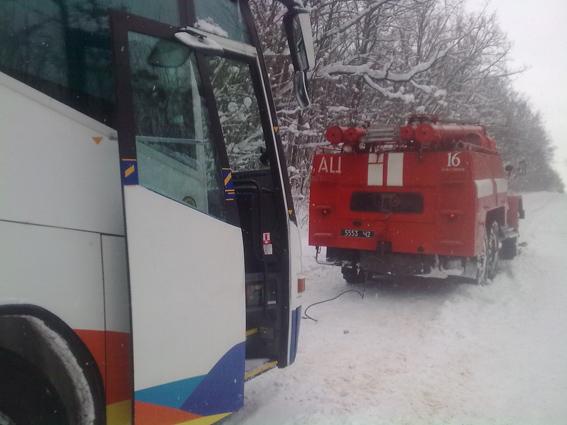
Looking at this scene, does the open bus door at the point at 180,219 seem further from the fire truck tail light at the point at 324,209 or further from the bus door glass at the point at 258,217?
the fire truck tail light at the point at 324,209

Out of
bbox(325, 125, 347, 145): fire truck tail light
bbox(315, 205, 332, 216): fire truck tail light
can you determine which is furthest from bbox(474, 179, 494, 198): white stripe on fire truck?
bbox(315, 205, 332, 216): fire truck tail light

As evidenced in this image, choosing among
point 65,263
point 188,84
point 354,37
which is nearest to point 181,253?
point 65,263

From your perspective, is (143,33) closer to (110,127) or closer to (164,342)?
(110,127)

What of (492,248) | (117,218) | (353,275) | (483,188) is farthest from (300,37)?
(492,248)

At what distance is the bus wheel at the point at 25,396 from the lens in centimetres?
219

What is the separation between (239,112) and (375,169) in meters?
3.33

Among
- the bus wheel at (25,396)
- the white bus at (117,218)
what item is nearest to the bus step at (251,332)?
the white bus at (117,218)

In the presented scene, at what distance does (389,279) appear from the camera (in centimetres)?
805

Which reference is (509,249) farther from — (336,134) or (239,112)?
(239,112)

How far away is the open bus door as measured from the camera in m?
2.41

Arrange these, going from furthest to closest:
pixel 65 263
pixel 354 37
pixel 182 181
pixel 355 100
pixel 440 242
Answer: pixel 355 100
pixel 354 37
pixel 440 242
pixel 182 181
pixel 65 263

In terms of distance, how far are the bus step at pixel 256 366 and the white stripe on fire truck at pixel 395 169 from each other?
12.0 feet

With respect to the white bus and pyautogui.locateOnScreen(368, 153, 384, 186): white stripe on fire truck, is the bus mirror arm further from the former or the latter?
pyautogui.locateOnScreen(368, 153, 384, 186): white stripe on fire truck

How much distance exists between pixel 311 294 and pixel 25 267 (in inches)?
213
